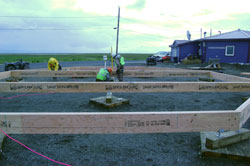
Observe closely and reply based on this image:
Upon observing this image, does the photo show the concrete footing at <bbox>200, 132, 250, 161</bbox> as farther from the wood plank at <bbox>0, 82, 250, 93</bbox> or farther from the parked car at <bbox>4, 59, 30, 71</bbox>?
the parked car at <bbox>4, 59, 30, 71</bbox>

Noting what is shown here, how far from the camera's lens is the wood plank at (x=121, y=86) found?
4.67 m

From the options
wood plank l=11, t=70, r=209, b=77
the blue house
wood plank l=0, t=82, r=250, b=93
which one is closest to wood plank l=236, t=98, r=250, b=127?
wood plank l=0, t=82, r=250, b=93

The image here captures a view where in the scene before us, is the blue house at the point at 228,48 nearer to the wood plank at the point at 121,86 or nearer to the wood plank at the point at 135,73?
the wood plank at the point at 135,73

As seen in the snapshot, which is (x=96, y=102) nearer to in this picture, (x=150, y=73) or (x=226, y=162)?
(x=150, y=73)

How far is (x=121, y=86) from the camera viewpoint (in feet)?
15.3

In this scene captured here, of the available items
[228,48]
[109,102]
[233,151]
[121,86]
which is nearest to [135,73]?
[109,102]

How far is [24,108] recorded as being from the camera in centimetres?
666

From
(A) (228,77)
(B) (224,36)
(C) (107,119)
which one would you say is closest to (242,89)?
(A) (228,77)

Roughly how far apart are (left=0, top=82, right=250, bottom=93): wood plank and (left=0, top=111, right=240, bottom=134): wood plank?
2.10 m

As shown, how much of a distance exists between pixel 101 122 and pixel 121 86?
2.15m

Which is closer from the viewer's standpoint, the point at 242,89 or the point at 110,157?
the point at 110,157

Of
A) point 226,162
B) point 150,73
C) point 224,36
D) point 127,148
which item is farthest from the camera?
A: point 224,36

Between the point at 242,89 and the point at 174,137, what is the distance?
6.93 ft

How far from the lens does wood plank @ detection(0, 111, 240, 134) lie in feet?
8.33
